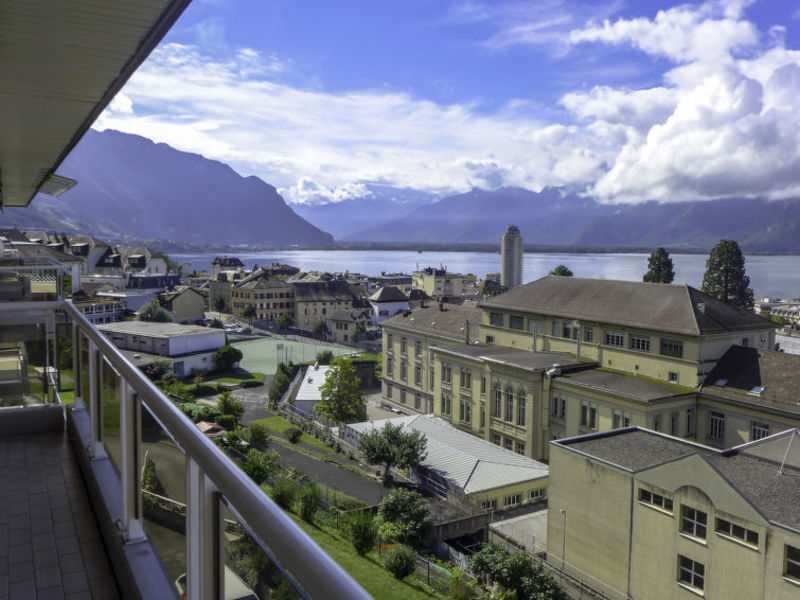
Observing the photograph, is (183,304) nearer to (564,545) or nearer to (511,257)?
(564,545)

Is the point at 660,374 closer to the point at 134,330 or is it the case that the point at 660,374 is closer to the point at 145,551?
the point at 145,551

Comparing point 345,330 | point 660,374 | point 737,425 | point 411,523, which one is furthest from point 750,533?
point 345,330

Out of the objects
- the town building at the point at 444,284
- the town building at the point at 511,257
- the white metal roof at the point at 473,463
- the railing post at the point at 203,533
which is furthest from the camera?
the town building at the point at 511,257

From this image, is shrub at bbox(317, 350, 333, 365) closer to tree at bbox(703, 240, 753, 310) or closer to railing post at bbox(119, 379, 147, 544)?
tree at bbox(703, 240, 753, 310)

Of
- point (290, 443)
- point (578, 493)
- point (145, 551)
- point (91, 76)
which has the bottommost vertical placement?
point (290, 443)

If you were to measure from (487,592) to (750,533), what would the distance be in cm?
496

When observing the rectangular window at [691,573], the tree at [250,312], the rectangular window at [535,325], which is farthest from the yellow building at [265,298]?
the rectangular window at [691,573]

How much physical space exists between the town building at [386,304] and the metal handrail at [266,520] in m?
54.6

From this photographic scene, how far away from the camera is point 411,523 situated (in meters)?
14.8

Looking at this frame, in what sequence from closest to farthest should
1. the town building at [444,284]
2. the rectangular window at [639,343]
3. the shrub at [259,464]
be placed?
the shrub at [259,464], the rectangular window at [639,343], the town building at [444,284]

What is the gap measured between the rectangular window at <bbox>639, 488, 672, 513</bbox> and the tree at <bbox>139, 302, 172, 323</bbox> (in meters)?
31.2

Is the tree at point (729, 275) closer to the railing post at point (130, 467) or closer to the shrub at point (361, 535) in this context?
the shrub at point (361, 535)

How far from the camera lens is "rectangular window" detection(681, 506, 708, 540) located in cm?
1167

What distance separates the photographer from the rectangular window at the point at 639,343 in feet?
71.8
